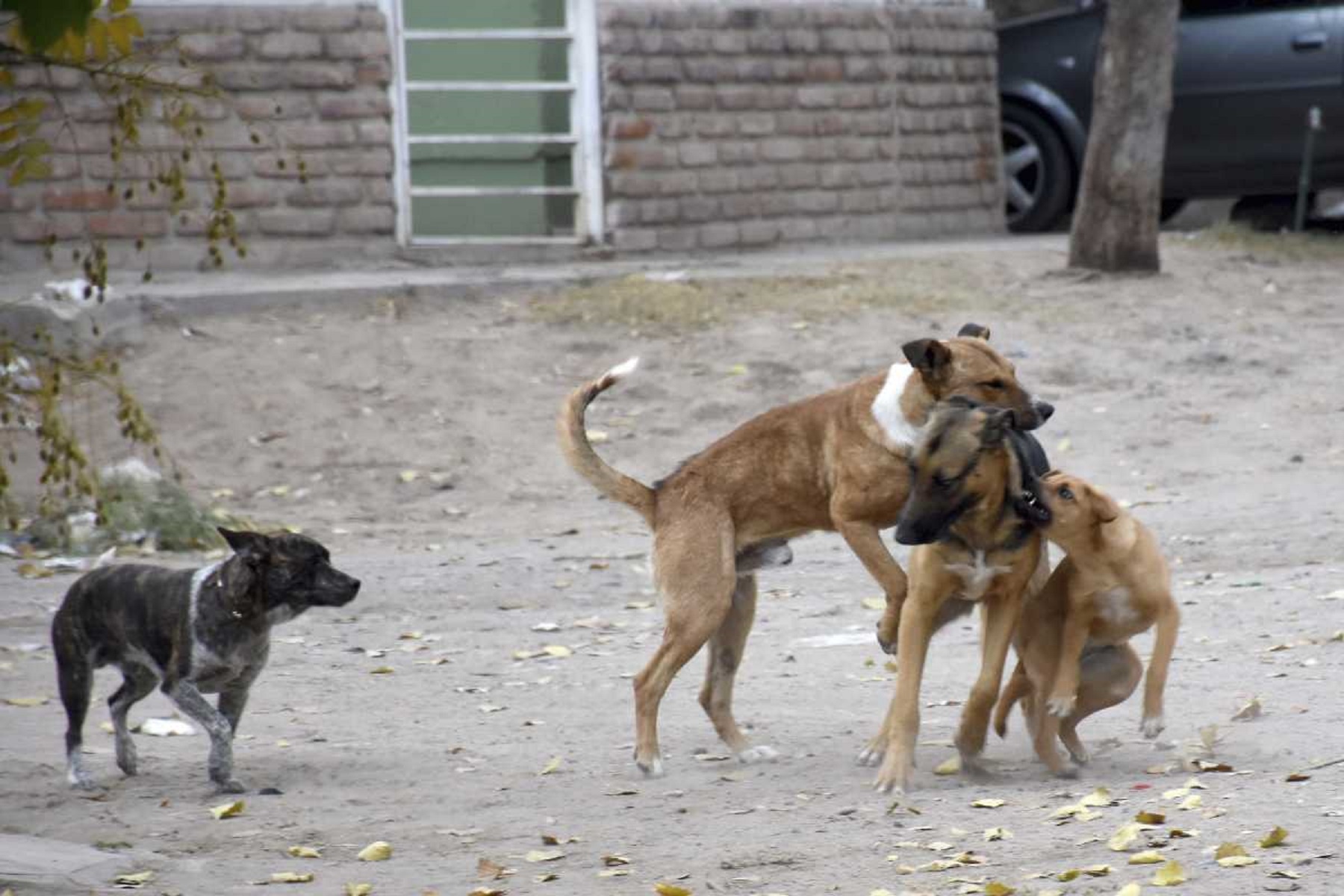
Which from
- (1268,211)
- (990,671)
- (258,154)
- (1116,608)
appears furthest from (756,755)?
(1268,211)

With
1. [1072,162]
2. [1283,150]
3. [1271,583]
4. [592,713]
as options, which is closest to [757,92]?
[1072,162]

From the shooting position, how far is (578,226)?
15.4 metres

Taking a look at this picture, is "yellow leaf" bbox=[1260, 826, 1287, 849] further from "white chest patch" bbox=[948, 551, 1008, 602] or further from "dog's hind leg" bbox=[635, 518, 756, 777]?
"dog's hind leg" bbox=[635, 518, 756, 777]

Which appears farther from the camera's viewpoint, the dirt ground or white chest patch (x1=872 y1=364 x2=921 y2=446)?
white chest patch (x1=872 y1=364 x2=921 y2=446)

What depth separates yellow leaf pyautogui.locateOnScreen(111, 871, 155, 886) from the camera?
18.0 feet

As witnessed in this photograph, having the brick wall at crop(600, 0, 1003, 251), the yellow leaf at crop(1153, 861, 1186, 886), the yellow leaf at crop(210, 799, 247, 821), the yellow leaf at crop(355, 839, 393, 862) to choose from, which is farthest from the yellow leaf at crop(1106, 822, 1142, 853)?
the brick wall at crop(600, 0, 1003, 251)

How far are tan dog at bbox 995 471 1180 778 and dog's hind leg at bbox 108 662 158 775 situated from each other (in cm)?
303

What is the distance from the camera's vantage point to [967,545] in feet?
20.0

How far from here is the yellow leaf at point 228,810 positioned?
6.30 metres

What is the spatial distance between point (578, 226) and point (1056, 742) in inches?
381

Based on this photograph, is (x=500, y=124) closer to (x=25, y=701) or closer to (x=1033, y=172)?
(x=1033, y=172)

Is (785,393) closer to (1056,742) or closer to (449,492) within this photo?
(449,492)

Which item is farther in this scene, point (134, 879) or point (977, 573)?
point (977, 573)

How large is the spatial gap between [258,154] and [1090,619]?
381 inches
